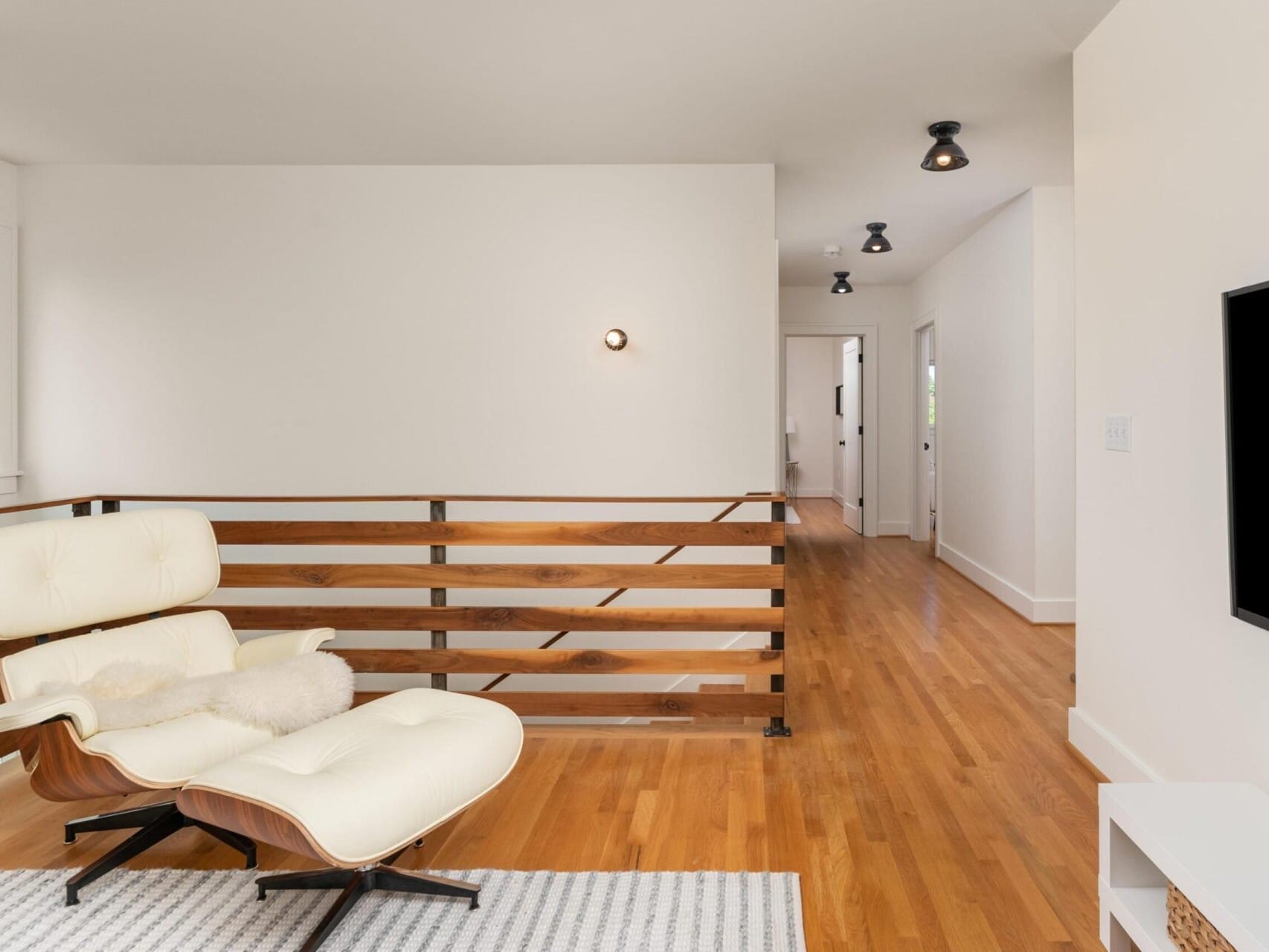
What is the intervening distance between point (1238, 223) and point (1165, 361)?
47cm

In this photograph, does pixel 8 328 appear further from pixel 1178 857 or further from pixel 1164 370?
pixel 1178 857

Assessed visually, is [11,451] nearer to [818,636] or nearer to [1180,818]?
[818,636]

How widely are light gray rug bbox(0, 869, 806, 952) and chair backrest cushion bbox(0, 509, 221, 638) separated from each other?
720mm

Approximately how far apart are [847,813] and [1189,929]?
Answer: 118cm

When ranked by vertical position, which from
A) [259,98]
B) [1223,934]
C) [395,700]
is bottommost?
[1223,934]

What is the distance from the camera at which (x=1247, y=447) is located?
6.38 feet

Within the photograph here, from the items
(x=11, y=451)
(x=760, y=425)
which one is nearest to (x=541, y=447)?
(x=760, y=425)

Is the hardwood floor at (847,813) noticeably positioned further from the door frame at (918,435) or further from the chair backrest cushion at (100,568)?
the door frame at (918,435)

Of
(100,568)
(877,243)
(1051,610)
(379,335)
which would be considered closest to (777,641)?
(100,568)

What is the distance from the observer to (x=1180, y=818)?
1759 mm

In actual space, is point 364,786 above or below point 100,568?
below

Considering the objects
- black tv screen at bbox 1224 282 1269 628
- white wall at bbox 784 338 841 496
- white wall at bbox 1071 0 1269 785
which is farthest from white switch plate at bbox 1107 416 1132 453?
white wall at bbox 784 338 841 496

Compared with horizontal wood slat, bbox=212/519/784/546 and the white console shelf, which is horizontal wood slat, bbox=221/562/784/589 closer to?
horizontal wood slat, bbox=212/519/784/546

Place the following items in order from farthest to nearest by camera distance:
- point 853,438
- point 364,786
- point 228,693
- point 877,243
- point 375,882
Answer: point 853,438, point 877,243, point 228,693, point 375,882, point 364,786
